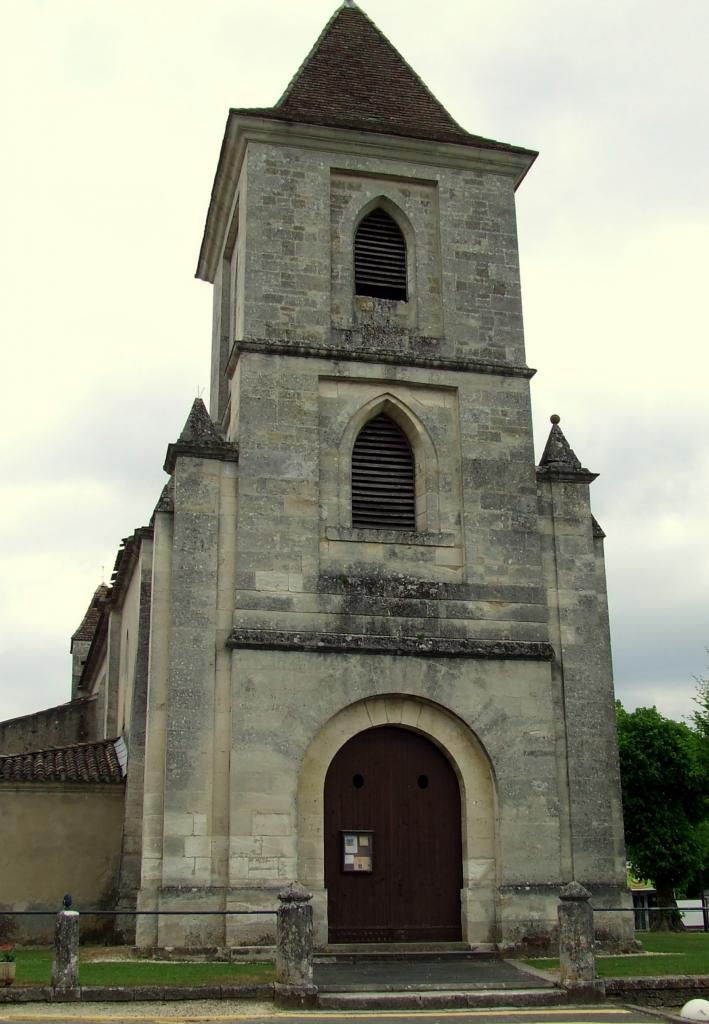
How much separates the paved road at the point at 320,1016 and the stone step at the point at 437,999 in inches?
9.0

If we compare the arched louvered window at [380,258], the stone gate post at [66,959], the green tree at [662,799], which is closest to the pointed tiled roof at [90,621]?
the green tree at [662,799]

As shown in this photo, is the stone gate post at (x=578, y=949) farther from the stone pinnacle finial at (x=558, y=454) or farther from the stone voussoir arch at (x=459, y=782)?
the stone pinnacle finial at (x=558, y=454)

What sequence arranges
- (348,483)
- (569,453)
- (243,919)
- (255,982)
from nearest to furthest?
1. (255,982)
2. (243,919)
3. (348,483)
4. (569,453)

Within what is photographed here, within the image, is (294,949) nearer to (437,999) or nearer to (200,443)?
(437,999)

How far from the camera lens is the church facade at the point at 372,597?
16.1 metres

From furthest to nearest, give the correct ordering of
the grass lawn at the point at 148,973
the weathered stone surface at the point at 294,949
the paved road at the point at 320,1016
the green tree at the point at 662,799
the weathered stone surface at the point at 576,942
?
1. the green tree at the point at 662,799
2. the weathered stone surface at the point at 576,942
3. the grass lawn at the point at 148,973
4. the weathered stone surface at the point at 294,949
5. the paved road at the point at 320,1016

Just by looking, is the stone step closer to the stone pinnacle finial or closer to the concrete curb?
the concrete curb

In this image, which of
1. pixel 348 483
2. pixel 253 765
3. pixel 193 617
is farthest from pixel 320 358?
pixel 253 765

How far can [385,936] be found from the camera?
16156 millimetres

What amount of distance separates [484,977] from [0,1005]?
18.9ft

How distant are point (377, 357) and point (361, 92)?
20.6 ft

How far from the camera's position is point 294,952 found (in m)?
11.8

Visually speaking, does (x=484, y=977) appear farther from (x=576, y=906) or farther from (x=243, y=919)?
(x=243, y=919)

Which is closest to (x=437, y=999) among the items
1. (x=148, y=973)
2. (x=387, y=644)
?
(x=148, y=973)
